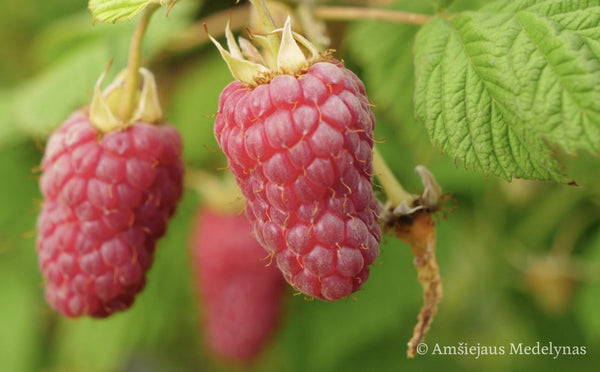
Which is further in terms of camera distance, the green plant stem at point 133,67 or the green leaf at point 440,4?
→ the green leaf at point 440,4

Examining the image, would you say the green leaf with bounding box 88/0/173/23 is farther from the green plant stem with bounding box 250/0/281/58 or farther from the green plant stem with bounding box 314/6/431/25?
the green plant stem with bounding box 314/6/431/25

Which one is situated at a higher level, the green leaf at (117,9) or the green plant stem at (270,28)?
the green leaf at (117,9)

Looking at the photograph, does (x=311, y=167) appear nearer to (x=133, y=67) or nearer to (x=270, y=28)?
(x=270, y=28)

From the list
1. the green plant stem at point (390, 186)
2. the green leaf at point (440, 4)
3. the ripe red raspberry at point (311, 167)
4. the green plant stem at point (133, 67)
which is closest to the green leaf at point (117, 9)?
the green plant stem at point (133, 67)

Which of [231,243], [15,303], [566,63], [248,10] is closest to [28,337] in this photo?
[15,303]

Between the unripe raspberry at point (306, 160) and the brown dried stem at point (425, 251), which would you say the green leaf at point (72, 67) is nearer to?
the unripe raspberry at point (306, 160)

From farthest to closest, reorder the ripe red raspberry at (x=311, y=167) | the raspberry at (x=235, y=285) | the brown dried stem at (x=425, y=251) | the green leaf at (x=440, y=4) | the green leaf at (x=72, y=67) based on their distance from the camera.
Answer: the raspberry at (x=235, y=285) < the green leaf at (x=72, y=67) < the green leaf at (x=440, y=4) < the brown dried stem at (x=425, y=251) < the ripe red raspberry at (x=311, y=167)
